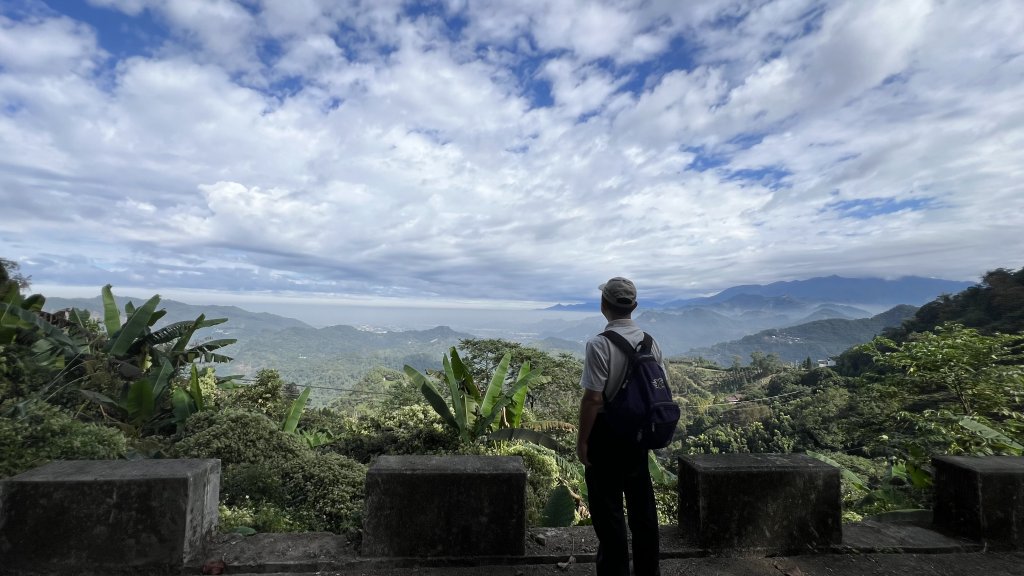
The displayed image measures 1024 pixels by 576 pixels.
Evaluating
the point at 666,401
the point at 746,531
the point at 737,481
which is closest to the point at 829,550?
the point at 746,531

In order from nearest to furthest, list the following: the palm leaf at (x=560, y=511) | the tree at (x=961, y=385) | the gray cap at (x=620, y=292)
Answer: the gray cap at (x=620, y=292)
the palm leaf at (x=560, y=511)
the tree at (x=961, y=385)

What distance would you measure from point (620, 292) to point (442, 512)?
1.51m

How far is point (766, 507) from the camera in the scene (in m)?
2.75

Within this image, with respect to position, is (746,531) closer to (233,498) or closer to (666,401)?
(666,401)

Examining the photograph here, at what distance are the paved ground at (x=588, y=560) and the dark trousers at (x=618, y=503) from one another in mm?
348

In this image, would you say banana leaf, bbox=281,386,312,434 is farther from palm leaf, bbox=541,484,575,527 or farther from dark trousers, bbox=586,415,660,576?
dark trousers, bbox=586,415,660,576

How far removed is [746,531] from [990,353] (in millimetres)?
4628

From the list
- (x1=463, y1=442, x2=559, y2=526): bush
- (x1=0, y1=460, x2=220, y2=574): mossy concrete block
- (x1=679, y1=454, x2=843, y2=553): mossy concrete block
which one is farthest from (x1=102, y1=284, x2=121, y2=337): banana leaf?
(x1=679, y1=454, x2=843, y2=553): mossy concrete block

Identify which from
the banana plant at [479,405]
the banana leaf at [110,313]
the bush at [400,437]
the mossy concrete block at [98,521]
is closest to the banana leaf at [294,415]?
the bush at [400,437]

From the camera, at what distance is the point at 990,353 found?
516 centimetres

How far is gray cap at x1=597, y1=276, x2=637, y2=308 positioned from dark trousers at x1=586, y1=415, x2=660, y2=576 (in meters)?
0.58

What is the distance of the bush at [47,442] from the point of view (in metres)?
3.71

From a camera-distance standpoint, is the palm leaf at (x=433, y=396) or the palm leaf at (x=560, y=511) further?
the palm leaf at (x=433, y=396)

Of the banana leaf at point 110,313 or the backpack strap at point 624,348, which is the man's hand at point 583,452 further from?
the banana leaf at point 110,313
